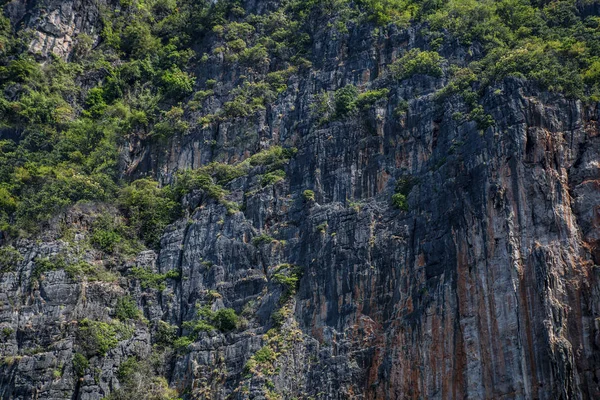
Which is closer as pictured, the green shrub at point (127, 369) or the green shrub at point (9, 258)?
the green shrub at point (127, 369)

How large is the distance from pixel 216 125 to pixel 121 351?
586 inches

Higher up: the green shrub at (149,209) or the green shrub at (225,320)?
the green shrub at (149,209)

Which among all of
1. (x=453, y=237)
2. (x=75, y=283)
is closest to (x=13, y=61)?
(x=75, y=283)

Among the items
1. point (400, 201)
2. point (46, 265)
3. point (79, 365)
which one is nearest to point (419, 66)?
point (400, 201)

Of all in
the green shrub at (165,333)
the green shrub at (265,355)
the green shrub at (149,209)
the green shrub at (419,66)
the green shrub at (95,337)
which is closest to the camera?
the green shrub at (265,355)

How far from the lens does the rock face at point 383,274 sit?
3278cm

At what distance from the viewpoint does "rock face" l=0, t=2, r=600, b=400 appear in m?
32.8

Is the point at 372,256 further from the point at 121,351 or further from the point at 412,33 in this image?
the point at 412,33

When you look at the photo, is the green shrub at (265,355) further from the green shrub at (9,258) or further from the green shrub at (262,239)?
the green shrub at (9,258)

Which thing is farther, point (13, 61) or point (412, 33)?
point (13, 61)

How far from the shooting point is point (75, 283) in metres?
40.0

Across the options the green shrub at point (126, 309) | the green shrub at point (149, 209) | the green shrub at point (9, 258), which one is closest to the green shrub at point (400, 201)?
the green shrub at point (149, 209)

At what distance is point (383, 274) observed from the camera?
3681 centimetres

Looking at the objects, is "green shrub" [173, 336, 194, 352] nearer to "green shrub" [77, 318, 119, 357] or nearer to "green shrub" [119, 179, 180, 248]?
"green shrub" [77, 318, 119, 357]
